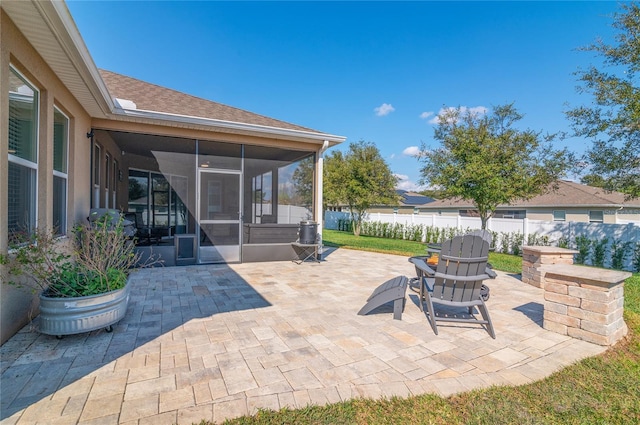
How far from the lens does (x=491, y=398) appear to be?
2.14 metres

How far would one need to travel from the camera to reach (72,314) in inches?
113

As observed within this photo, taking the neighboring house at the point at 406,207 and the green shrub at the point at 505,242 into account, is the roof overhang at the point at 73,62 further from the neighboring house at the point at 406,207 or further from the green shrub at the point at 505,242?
the neighboring house at the point at 406,207

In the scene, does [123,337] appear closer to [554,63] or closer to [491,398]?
[491,398]

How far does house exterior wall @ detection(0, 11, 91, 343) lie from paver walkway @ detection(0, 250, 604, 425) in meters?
0.36

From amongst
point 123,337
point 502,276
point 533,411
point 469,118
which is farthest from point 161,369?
point 469,118

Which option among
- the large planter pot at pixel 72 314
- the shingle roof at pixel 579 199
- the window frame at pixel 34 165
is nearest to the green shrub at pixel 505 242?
the shingle roof at pixel 579 199

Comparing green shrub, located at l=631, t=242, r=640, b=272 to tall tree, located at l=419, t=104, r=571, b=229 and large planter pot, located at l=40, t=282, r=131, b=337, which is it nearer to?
tall tree, located at l=419, t=104, r=571, b=229

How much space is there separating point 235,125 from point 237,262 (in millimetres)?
3284

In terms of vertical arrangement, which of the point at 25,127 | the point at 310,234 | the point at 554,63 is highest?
the point at 554,63

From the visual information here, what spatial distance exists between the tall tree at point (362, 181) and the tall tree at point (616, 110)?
31.4 feet

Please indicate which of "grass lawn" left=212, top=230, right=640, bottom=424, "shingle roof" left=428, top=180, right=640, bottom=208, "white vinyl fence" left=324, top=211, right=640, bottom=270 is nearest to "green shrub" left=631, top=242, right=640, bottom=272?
"white vinyl fence" left=324, top=211, right=640, bottom=270

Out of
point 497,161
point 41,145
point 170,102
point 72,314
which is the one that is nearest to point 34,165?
point 41,145

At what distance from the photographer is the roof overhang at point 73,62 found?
2.55 metres

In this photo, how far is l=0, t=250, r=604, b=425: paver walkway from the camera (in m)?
2.01
